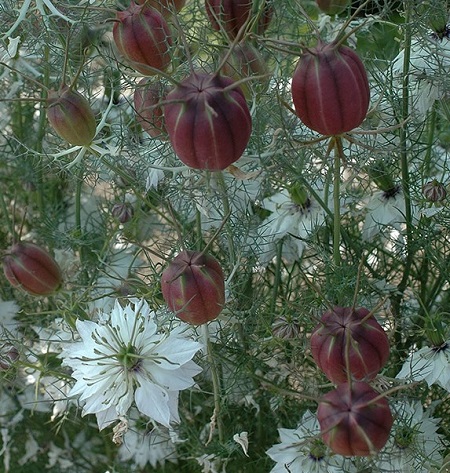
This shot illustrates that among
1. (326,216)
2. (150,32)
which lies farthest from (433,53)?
(150,32)

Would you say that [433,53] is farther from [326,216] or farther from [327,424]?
[327,424]

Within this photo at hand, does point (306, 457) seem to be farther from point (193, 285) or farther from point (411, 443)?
point (193, 285)

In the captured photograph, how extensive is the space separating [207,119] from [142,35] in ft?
0.49

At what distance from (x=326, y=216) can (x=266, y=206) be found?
9 centimetres

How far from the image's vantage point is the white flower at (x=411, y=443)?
72cm

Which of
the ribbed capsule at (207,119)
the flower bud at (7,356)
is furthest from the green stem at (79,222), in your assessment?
the ribbed capsule at (207,119)

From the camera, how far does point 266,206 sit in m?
0.90

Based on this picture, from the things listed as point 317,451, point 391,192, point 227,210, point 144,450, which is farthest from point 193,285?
point 144,450

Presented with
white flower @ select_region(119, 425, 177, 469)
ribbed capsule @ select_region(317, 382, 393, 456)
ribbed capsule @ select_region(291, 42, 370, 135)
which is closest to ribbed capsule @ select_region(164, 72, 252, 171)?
ribbed capsule @ select_region(291, 42, 370, 135)

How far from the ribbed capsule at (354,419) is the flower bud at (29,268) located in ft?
1.04

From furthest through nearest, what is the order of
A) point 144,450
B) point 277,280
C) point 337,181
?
point 144,450, point 277,280, point 337,181

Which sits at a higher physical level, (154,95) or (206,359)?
(154,95)

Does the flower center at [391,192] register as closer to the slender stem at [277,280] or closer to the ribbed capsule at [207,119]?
the slender stem at [277,280]

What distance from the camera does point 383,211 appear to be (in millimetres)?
859
